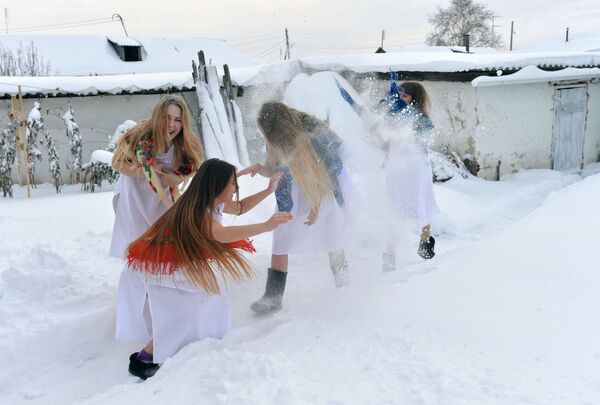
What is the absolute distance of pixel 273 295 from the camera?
3.73m

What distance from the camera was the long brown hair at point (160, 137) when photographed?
133 inches

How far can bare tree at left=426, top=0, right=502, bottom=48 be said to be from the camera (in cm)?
4041

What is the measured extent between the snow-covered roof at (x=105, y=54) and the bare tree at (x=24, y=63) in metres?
0.32

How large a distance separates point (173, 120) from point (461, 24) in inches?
1640

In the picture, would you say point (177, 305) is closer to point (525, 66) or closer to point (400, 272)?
point (400, 272)

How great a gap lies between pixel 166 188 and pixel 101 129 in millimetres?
7015

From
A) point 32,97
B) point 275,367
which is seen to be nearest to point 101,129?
point 32,97


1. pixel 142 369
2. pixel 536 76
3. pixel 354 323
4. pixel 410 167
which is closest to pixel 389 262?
pixel 410 167

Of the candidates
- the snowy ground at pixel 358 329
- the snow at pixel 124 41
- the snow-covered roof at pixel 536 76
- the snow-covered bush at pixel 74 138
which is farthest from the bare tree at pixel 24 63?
the snowy ground at pixel 358 329

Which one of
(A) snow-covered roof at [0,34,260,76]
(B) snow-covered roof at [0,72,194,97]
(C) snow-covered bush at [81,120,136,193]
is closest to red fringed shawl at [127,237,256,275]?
(C) snow-covered bush at [81,120,136,193]

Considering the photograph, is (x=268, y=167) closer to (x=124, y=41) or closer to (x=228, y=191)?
(x=228, y=191)

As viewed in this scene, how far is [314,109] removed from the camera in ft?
16.0

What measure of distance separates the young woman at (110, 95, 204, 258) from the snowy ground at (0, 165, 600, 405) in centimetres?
81

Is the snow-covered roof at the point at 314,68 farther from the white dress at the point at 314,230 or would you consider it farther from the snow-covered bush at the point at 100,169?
the white dress at the point at 314,230
